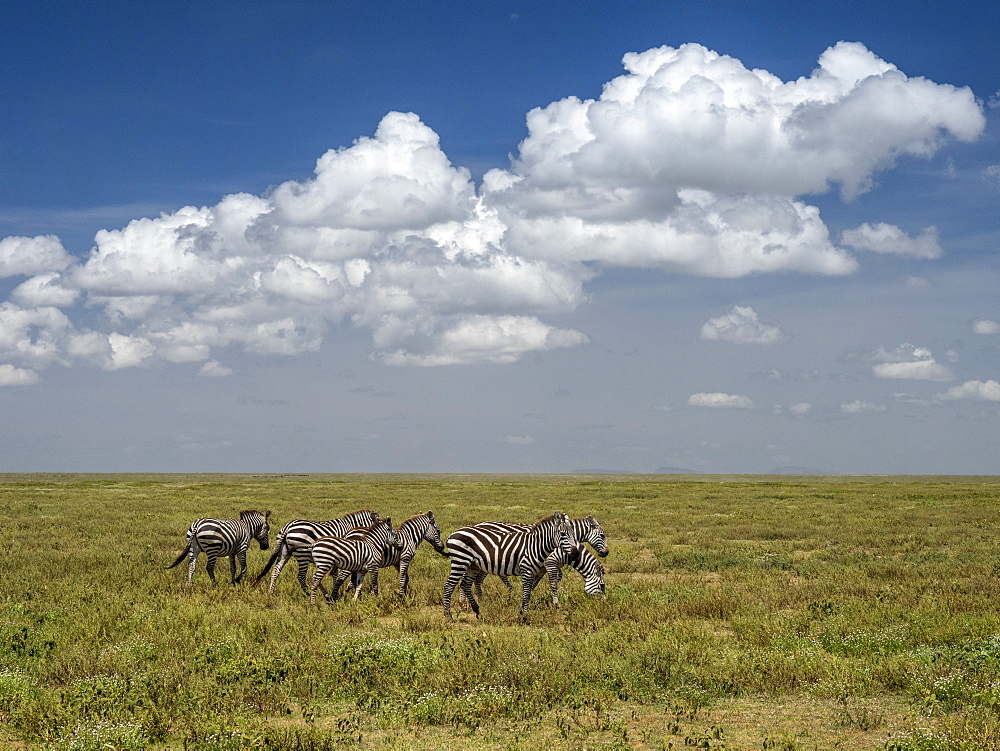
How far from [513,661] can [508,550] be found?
4340mm

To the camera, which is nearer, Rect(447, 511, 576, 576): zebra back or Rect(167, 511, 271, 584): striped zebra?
Rect(447, 511, 576, 576): zebra back

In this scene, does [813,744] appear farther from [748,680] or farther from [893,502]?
[893,502]

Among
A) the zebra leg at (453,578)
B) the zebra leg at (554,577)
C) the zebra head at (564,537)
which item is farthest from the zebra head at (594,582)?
the zebra leg at (453,578)

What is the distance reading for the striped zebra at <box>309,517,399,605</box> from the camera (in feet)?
51.4

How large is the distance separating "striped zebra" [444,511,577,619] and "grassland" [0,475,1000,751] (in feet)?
2.21

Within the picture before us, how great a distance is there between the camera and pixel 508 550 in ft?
50.6

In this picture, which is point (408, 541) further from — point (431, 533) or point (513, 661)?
point (513, 661)

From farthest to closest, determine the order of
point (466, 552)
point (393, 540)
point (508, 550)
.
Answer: point (393, 540) < point (466, 552) < point (508, 550)

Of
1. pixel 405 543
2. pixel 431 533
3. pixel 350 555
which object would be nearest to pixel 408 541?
pixel 405 543

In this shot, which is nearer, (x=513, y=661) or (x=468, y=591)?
(x=513, y=661)

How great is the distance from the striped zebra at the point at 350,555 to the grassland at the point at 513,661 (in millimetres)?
664

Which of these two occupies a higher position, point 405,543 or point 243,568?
point 405,543

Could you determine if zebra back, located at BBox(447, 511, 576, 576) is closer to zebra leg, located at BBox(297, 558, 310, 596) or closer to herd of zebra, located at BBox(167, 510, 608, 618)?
herd of zebra, located at BBox(167, 510, 608, 618)

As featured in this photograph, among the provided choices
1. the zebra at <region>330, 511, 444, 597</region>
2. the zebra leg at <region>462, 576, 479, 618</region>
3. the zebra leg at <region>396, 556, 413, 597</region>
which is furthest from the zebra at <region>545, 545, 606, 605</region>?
the zebra leg at <region>396, 556, 413, 597</region>
